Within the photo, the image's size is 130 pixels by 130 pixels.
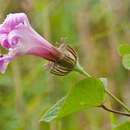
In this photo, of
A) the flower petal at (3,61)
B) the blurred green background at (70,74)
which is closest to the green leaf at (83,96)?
the flower petal at (3,61)

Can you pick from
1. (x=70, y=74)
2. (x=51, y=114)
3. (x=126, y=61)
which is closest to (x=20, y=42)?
(x=51, y=114)

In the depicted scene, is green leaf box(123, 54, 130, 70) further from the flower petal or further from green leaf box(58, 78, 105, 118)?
the flower petal

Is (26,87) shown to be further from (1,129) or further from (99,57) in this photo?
(99,57)

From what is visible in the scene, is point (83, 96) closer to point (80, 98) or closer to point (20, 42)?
point (80, 98)

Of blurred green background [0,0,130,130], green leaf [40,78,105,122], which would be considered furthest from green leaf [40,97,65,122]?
blurred green background [0,0,130,130]

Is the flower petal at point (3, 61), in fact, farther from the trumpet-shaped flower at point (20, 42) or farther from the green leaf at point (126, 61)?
the green leaf at point (126, 61)

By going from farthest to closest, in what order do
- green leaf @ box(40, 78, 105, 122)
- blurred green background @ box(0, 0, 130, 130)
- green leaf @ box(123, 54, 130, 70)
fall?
blurred green background @ box(0, 0, 130, 130) < green leaf @ box(123, 54, 130, 70) < green leaf @ box(40, 78, 105, 122)
